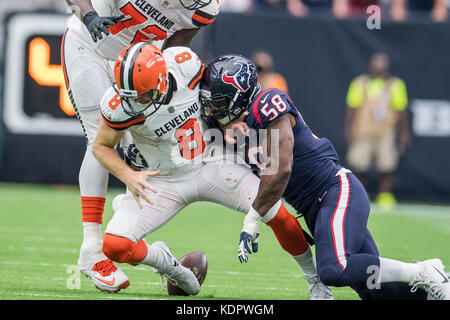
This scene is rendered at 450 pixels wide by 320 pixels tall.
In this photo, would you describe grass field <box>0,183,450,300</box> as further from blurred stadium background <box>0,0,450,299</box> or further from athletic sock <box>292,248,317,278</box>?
blurred stadium background <box>0,0,450,299</box>

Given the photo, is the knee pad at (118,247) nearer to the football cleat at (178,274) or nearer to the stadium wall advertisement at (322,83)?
the football cleat at (178,274)

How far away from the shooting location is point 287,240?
443 cm

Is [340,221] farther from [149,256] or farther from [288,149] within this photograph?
[149,256]

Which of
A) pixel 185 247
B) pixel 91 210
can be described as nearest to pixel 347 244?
pixel 91 210

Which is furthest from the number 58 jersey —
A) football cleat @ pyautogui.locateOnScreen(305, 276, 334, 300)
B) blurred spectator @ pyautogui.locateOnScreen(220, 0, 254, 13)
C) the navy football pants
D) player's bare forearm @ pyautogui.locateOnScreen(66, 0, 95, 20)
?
blurred spectator @ pyautogui.locateOnScreen(220, 0, 254, 13)

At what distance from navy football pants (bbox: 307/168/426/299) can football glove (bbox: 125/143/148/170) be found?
0.96 meters

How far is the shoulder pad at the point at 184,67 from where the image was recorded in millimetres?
4395

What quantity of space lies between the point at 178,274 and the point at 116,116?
0.95 m

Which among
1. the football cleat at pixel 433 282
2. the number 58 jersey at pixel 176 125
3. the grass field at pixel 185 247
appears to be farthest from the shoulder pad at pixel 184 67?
the football cleat at pixel 433 282

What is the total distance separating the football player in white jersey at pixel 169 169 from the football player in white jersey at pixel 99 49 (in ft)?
0.82

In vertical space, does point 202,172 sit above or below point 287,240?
above
